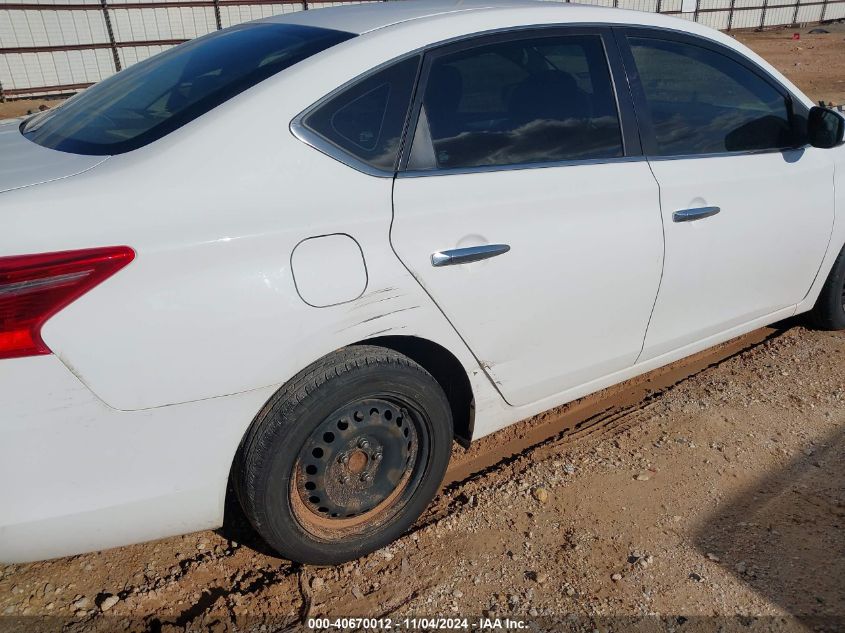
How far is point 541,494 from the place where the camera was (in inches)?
112

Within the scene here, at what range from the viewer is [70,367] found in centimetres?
176

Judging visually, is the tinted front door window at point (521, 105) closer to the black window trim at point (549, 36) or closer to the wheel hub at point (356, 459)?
the black window trim at point (549, 36)

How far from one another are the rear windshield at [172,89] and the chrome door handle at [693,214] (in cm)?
144

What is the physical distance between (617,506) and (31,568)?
83.8 inches

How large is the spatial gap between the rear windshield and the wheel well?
0.91 metres

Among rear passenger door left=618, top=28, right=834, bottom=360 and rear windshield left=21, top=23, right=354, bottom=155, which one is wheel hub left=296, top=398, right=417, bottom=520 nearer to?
rear windshield left=21, top=23, right=354, bottom=155

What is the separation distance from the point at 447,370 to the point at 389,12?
134 cm

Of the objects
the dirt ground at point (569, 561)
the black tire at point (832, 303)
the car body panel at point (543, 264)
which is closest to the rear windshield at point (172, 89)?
the car body panel at point (543, 264)

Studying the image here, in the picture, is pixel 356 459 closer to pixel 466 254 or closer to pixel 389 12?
pixel 466 254

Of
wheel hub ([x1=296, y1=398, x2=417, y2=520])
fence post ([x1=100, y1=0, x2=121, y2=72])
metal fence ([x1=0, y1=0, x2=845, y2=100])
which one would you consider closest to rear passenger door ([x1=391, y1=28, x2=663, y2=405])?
wheel hub ([x1=296, y1=398, x2=417, y2=520])

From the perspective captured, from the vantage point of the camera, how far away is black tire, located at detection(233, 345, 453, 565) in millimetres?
2129

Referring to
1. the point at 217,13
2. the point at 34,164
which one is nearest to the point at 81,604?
the point at 34,164

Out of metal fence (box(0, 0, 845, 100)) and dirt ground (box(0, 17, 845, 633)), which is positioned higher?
metal fence (box(0, 0, 845, 100))

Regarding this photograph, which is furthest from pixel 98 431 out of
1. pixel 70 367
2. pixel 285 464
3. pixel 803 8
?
pixel 803 8
